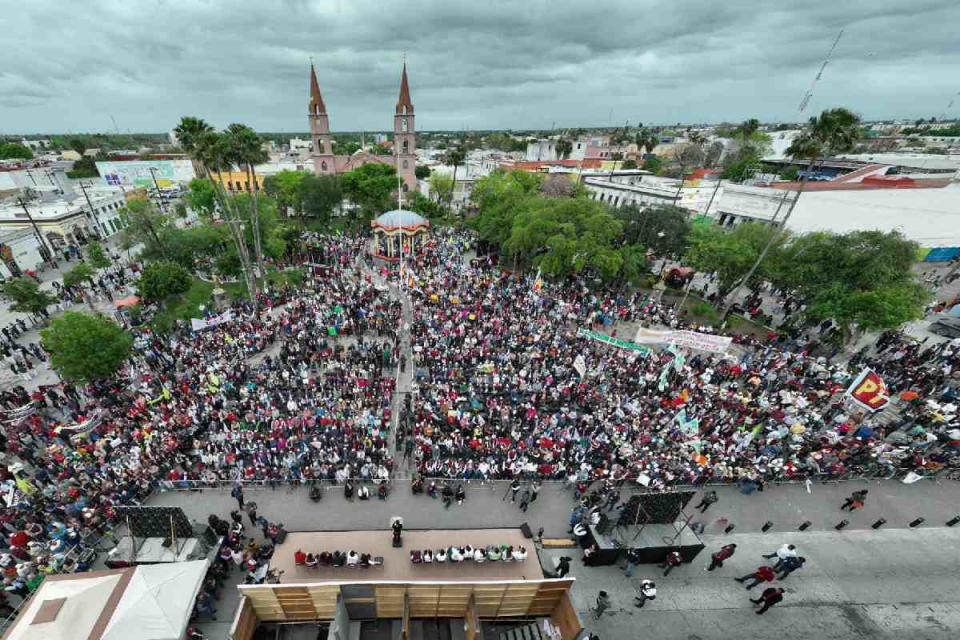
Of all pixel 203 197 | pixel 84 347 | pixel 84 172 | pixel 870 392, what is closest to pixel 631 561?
pixel 870 392

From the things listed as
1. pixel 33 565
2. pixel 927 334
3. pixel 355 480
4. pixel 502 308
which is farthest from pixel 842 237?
pixel 33 565

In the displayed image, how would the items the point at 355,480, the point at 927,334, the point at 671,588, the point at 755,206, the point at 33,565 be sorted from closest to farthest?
1. the point at 33,565
2. the point at 671,588
3. the point at 355,480
4. the point at 927,334
5. the point at 755,206

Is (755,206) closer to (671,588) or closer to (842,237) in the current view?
(842,237)

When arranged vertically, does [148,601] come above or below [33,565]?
above

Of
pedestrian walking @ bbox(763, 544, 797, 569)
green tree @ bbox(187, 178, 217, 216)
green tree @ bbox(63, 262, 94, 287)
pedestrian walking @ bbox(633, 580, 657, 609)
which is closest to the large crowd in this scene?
pedestrian walking @ bbox(763, 544, 797, 569)

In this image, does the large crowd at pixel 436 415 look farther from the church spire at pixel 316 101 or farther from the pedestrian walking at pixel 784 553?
the church spire at pixel 316 101

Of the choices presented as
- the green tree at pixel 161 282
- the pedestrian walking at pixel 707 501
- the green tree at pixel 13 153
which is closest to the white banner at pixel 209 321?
the green tree at pixel 161 282
